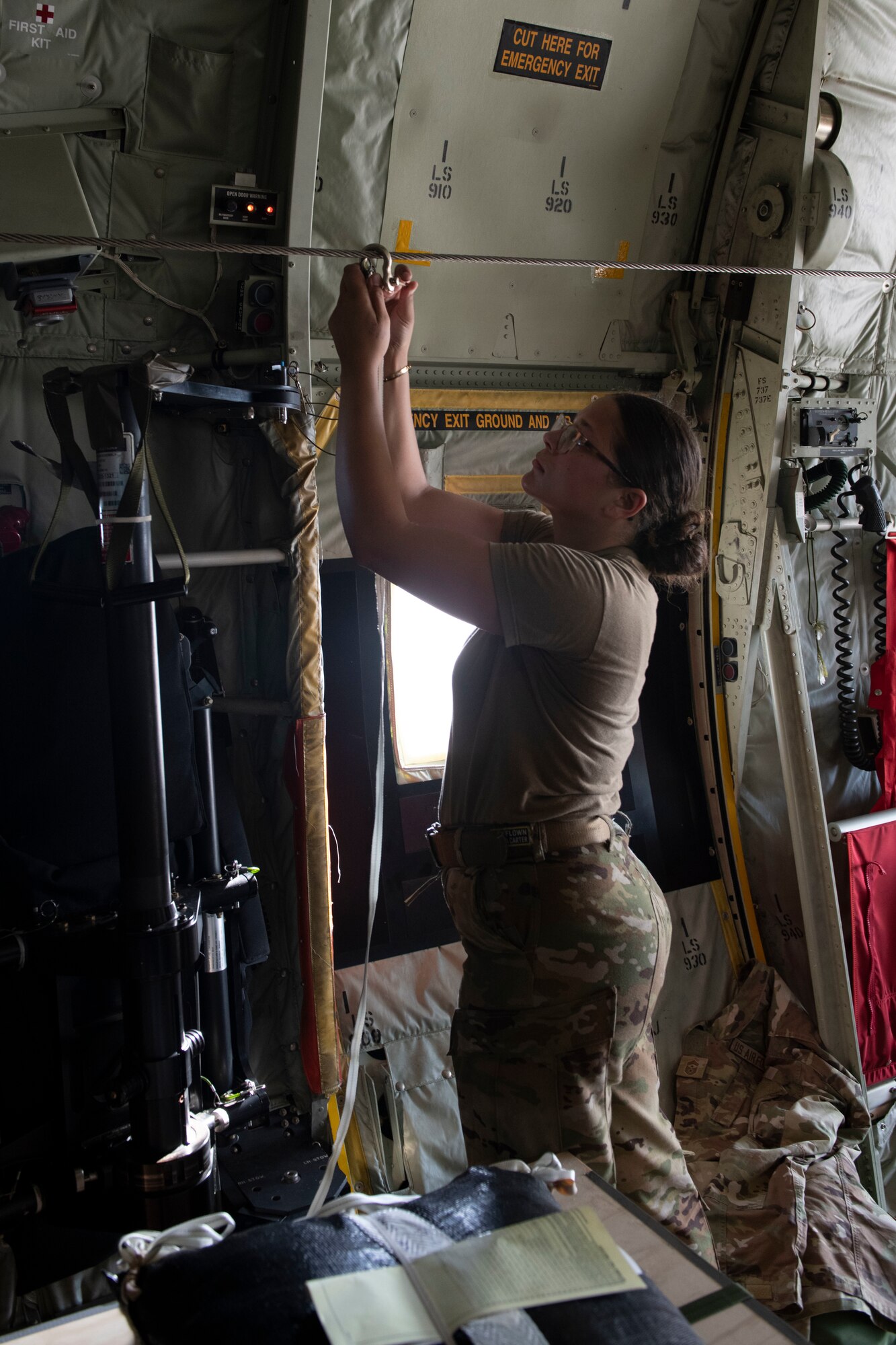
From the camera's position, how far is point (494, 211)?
355 centimetres

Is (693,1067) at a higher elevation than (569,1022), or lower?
lower

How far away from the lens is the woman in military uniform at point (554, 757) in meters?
2.16

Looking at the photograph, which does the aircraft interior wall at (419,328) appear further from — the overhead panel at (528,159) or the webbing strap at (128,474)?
the webbing strap at (128,474)

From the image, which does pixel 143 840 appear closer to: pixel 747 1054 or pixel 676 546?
pixel 676 546

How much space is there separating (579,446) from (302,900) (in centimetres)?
168

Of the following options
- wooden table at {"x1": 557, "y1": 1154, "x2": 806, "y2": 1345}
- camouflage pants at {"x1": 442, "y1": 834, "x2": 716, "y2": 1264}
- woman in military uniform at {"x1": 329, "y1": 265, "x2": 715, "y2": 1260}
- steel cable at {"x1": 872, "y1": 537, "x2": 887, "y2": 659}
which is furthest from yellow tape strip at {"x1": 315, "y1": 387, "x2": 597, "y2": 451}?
wooden table at {"x1": 557, "y1": 1154, "x2": 806, "y2": 1345}

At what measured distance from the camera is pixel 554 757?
2.33 metres

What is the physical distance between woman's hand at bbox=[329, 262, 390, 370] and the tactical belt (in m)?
1.12

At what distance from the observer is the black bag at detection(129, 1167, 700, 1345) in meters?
0.97

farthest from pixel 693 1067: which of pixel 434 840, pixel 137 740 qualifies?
pixel 137 740

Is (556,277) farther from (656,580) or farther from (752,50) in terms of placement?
(656,580)

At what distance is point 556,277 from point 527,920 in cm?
255

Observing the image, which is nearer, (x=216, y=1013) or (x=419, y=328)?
(x=216, y=1013)

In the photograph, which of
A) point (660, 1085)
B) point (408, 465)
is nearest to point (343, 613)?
point (408, 465)
